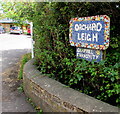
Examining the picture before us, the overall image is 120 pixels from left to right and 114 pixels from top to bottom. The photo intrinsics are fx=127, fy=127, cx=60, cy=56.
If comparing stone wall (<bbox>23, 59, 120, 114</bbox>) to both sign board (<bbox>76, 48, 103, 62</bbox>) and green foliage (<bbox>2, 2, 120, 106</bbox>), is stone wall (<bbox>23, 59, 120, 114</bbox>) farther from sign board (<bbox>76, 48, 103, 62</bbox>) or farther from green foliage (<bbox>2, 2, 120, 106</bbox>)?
sign board (<bbox>76, 48, 103, 62</bbox>)

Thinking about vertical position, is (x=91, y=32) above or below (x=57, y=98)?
above

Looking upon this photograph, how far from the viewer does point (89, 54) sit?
105 inches

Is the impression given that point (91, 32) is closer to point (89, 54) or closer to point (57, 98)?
point (89, 54)

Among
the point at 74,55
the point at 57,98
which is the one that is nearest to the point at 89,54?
the point at 74,55

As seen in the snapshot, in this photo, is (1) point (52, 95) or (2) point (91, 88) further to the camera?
(2) point (91, 88)

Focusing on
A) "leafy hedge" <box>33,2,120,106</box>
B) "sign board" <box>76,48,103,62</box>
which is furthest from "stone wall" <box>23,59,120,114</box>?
"sign board" <box>76,48,103,62</box>

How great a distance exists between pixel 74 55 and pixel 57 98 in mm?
1124

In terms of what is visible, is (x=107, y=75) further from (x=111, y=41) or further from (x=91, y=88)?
(x=111, y=41)

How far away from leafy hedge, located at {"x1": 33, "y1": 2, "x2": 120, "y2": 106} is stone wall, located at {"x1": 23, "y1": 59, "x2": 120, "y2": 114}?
23 centimetres

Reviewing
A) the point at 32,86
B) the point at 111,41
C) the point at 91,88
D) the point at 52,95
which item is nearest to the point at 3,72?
the point at 32,86

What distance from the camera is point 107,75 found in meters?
2.20

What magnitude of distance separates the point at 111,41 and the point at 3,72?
4.36 m

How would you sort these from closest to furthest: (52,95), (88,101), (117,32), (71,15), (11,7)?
(88,101)
(52,95)
(117,32)
(71,15)
(11,7)

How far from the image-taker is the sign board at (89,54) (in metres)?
2.52
